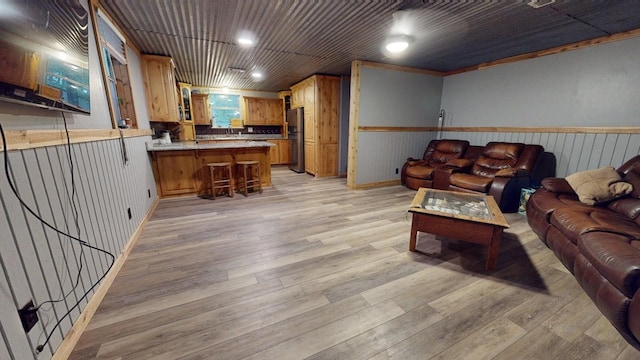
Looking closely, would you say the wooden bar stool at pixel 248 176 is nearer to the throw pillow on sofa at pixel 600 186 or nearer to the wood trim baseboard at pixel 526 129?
the wood trim baseboard at pixel 526 129

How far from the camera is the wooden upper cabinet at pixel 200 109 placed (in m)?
6.98

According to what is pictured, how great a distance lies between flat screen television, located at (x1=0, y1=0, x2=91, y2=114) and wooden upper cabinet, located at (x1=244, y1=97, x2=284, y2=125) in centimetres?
601

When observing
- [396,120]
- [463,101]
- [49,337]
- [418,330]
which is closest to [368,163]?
[396,120]

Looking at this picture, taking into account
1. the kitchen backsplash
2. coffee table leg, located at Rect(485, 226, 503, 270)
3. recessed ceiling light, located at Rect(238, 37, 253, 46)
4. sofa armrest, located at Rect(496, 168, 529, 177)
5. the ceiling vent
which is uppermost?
recessed ceiling light, located at Rect(238, 37, 253, 46)

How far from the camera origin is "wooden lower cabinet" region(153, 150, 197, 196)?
3930 mm

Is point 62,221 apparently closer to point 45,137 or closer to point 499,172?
point 45,137

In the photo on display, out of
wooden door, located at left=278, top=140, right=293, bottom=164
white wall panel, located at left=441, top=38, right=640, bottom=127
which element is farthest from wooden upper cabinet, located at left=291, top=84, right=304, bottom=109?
white wall panel, located at left=441, top=38, right=640, bottom=127

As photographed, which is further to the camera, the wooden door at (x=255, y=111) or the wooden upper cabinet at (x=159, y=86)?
the wooden door at (x=255, y=111)

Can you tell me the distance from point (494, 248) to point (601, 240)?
63 cm

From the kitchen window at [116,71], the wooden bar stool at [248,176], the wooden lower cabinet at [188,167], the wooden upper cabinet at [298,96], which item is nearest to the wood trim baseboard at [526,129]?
the wooden bar stool at [248,176]

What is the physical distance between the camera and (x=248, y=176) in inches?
182

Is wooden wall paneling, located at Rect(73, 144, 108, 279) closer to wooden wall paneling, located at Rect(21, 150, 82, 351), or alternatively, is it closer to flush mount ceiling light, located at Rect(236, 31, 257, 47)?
wooden wall paneling, located at Rect(21, 150, 82, 351)

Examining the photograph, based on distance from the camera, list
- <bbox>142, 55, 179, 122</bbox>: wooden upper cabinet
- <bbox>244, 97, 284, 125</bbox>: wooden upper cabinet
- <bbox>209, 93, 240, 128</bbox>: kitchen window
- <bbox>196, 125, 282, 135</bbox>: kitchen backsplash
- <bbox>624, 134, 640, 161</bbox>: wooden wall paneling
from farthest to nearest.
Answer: <bbox>244, 97, 284, 125</bbox>: wooden upper cabinet → <bbox>196, 125, 282, 135</bbox>: kitchen backsplash → <bbox>209, 93, 240, 128</bbox>: kitchen window → <bbox>142, 55, 179, 122</bbox>: wooden upper cabinet → <bbox>624, 134, 640, 161</bbox>: wooden wall paneling

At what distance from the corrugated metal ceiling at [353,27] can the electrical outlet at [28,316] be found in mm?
2593
